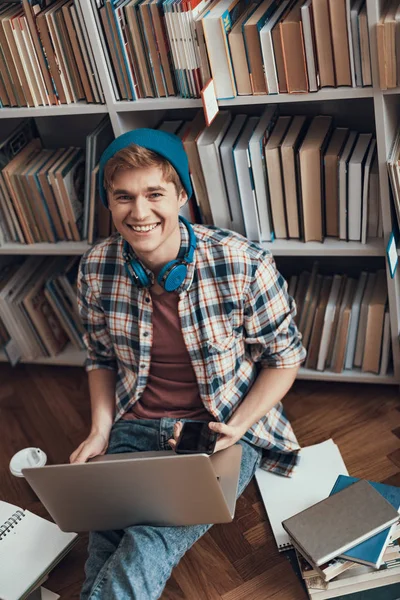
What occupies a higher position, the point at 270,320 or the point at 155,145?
the point at 155,145

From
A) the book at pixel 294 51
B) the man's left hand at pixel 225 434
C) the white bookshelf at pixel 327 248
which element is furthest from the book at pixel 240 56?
the man's left hand at pixel 225 434

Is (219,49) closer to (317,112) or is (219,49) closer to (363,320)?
(317,112)

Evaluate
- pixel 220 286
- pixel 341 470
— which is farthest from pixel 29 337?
pixel 341 470

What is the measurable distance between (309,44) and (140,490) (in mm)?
1064

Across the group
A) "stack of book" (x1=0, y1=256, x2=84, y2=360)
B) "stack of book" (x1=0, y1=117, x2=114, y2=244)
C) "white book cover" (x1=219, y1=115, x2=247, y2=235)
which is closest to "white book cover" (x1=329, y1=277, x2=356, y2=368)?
"white book cover" (x1=219, y1=115, x2=247, y2=235)

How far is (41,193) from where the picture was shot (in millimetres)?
2205

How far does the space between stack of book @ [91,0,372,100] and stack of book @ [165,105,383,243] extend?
0.16 meters

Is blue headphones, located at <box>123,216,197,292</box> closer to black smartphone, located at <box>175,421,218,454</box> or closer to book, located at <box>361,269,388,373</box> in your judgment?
black smartphone, located at <box>175,421,218,454</box>

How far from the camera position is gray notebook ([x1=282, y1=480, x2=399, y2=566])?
1655 mm

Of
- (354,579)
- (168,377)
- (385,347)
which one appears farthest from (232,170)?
(354,579)

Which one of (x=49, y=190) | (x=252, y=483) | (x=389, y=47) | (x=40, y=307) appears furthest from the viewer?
(x=40, y=307)

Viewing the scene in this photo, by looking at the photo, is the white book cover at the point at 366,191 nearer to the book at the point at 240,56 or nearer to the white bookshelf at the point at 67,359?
the book at the point at 240,56

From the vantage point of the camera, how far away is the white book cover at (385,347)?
205 centimetres

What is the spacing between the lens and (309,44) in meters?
1.66
